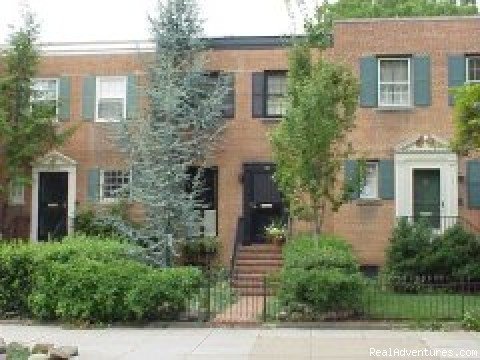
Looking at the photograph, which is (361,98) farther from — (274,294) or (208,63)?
(274,294)

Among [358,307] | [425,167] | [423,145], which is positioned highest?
[423,145]

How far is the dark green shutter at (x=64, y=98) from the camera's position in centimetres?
2520

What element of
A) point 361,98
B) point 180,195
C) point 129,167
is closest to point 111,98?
point 129,167

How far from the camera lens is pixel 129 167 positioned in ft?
78.1

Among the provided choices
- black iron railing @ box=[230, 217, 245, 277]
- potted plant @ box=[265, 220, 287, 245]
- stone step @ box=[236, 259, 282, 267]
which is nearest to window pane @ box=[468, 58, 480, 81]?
potted plant @ box=[265, 220, 287, 245]

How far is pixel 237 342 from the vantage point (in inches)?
516

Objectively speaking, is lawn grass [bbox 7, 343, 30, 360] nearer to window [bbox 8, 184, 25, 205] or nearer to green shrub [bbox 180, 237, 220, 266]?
green shrub [bbox 180, 237, 220, 266]

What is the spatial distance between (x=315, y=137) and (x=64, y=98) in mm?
11306

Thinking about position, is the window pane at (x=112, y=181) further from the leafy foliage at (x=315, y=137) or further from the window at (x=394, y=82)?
the window at (x=394, y=82)

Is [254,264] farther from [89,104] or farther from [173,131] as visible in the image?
[89,104]

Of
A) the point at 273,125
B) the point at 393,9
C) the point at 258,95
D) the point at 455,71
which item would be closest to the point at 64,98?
the point at 258,95

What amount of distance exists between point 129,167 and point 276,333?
11047 millimetres

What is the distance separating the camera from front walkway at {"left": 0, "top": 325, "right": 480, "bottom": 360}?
11.9 m

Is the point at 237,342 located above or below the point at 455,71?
below
